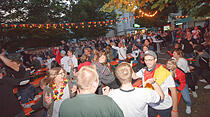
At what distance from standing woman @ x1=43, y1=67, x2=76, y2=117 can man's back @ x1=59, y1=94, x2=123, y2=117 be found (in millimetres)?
972

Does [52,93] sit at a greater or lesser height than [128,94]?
lesser

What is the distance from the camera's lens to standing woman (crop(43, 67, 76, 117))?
8.03ft

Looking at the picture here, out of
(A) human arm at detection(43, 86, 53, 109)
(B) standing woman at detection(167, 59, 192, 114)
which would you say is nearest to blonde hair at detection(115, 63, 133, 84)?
(A) human arm at detection(43, 86, 53, 109)

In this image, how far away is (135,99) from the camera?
182cm

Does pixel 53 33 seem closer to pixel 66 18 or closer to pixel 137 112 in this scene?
pixel 66 18

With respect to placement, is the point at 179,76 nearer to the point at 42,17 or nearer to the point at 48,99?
the point at 48,99

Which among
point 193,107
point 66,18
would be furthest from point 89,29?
point 193,107

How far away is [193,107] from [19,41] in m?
27.2

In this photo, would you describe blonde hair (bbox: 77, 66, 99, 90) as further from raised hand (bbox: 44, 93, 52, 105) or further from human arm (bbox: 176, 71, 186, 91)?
human arm (bbox: 176, 71, 186, 91)

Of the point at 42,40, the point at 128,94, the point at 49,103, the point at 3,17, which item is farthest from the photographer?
the point at 42,40

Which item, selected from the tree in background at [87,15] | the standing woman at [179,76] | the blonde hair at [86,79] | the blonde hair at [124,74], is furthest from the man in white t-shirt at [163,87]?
the tree in background at [87,15]

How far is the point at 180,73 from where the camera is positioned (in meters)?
3.43

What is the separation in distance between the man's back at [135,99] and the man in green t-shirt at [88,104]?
323 millimetres

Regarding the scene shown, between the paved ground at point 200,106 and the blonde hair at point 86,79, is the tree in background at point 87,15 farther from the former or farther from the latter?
the blonde hair at point 86,79
